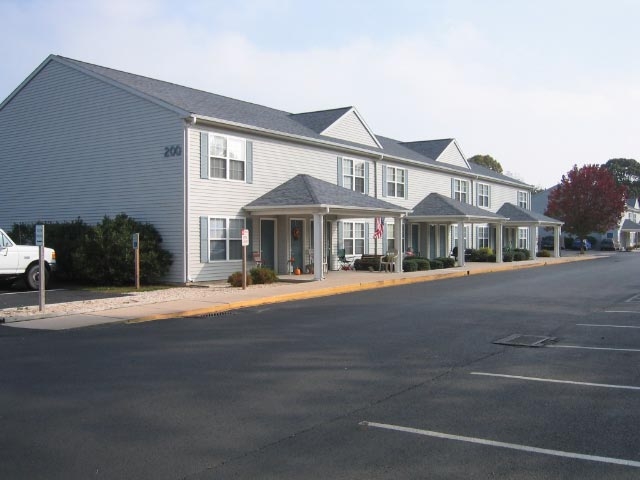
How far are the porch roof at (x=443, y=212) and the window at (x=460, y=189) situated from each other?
10.3 ft

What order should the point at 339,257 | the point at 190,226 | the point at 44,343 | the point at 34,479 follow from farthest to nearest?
the point at 339,257
the point at 190,226
the point at 44,343
the point at 34,479

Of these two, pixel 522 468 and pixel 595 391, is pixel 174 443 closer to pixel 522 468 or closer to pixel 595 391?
pixel 522 468

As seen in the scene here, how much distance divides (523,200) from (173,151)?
121 ft

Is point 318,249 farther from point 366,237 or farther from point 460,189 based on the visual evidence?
point 460,189

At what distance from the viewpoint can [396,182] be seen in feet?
108

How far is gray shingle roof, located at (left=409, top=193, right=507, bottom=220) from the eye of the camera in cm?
3342

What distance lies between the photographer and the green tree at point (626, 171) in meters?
112

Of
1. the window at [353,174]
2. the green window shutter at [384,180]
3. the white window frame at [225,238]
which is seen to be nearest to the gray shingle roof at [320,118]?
the window at [353,174]

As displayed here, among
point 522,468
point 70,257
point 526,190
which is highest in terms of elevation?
point 526,190

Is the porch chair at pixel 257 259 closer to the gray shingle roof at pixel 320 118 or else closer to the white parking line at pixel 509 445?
the gray shingle roof at pixel 320 118

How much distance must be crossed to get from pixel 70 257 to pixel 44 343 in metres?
12.0

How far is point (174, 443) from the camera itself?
5.58 metres

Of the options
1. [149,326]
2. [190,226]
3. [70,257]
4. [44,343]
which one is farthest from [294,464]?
[70,257]

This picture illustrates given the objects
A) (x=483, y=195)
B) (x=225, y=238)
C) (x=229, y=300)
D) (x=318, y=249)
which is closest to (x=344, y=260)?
(x=318, y=249)
